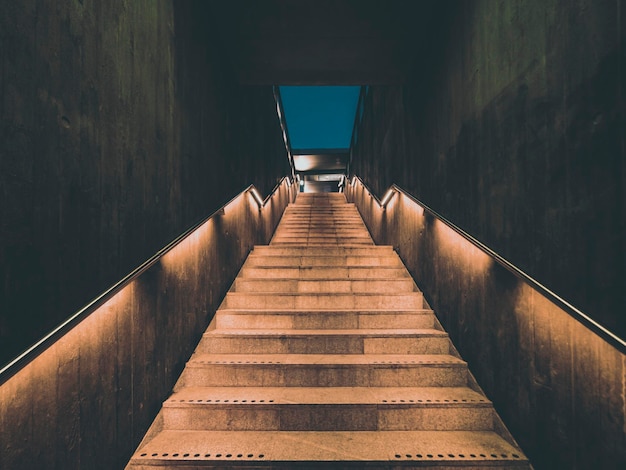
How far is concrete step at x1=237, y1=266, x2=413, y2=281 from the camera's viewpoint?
161 inches

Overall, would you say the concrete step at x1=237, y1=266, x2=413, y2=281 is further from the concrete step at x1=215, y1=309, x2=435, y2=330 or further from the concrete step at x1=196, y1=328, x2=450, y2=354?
the concrete step at x1=196, y1=328, x2=450, y2=354

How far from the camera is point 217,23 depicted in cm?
332

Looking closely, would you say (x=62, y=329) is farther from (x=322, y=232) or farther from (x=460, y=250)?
(x=322, y=232)

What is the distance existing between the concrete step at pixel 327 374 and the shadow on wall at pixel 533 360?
252mm

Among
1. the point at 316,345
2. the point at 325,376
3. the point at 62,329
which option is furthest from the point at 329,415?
the point at 62,329

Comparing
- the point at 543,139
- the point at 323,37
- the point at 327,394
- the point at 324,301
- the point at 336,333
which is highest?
the point at 323,37

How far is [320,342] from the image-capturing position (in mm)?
2873

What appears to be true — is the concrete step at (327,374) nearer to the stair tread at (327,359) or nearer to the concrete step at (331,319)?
the stair tread at (327,359)

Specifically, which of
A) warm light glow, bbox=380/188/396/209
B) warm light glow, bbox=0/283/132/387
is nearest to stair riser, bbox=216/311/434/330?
warm light glow, bbox=0/283/132/387

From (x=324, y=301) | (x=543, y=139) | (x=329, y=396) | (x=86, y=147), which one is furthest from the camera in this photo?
(x=324, y=301)

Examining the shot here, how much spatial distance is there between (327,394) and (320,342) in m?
0.53

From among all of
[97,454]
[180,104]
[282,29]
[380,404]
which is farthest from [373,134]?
[97,454]

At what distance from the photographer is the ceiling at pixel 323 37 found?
3131 mm

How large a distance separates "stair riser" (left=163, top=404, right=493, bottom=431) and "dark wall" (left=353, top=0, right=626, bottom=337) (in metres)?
1.15
